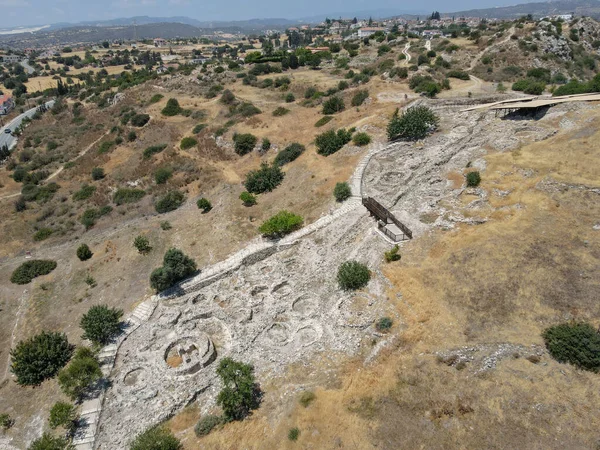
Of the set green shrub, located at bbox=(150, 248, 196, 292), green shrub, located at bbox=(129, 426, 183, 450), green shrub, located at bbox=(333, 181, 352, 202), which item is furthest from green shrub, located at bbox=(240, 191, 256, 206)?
green shrub, located at bbox=(129, 426, 183, 450)

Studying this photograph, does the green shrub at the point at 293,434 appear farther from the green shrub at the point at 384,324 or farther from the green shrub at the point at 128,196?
the green shrub at the point at 128,196

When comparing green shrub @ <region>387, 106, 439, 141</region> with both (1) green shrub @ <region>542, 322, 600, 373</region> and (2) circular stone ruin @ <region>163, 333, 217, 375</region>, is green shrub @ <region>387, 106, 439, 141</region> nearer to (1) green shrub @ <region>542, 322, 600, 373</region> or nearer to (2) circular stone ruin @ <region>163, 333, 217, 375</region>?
(1) green shrub @ <region>542, 322, 600, 373</region>

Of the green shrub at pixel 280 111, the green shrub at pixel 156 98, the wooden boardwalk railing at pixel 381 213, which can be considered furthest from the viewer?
the green shrub at pixel 156 98

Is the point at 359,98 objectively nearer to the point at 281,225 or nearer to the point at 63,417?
the point at 281,225

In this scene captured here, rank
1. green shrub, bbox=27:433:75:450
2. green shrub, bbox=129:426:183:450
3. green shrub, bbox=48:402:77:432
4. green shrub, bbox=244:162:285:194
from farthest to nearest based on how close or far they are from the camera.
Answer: green shrub, bbox=244:162:285:194
green shrub, bbox=48:402:77:432
green shrub, bbox=27:433:75:450
green shrub, bbox=129:426:183:450

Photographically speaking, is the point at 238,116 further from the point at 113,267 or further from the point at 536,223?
the point at 536,223

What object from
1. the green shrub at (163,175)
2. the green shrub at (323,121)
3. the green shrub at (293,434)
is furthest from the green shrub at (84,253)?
the green shrub at (323,121)
